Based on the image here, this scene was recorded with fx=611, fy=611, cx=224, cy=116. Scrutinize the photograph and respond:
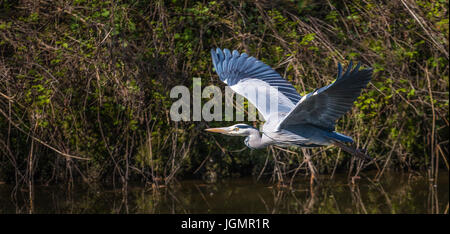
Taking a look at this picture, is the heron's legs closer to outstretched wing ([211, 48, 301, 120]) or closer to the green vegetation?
the green vegetation

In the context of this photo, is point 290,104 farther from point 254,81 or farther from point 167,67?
point 167,67

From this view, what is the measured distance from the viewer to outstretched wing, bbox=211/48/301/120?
5.61 m

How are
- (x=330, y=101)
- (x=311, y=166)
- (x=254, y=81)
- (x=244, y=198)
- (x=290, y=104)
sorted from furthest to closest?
(x=244, y=198) < (x=311, y=166) < (x=254, y=81) < (x=290, y=104) < (x=330, y=101)

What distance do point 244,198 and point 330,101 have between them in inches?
127

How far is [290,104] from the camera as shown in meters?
5.62

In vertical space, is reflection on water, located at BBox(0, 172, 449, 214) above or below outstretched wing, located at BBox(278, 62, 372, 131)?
below

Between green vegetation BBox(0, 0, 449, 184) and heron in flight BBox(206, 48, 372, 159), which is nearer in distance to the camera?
heron in flight BBox(206, 48, 372, 159)

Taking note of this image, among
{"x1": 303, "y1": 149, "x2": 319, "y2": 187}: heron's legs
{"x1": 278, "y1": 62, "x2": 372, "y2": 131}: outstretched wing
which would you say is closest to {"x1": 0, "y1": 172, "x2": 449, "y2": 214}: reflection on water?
{"x1": 303, "y1": 149, "x2": 319, "y2": 187}: heron's legs

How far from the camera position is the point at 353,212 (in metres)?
6.92

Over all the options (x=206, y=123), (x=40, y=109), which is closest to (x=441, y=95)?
(x=206, y=123)

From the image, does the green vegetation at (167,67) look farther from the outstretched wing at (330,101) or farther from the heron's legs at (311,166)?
the outstretched wing at (330,101)

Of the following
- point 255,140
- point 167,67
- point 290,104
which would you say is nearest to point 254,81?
point 290,104

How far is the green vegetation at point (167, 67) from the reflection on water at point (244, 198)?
0.28m

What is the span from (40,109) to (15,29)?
955mm
